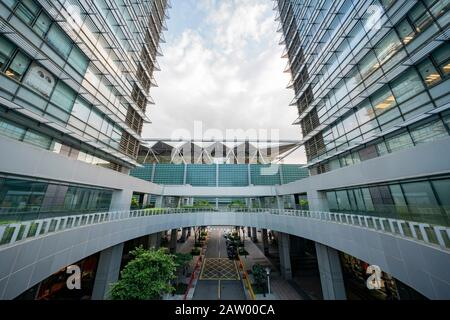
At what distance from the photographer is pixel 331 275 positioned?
1308 centimetres

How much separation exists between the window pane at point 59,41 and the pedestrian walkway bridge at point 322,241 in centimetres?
1040

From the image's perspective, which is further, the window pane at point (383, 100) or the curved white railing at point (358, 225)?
the window pane at point (383, 100)

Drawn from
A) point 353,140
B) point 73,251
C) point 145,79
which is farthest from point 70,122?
point 353,140

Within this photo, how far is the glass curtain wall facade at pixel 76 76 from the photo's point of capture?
9.05 meters

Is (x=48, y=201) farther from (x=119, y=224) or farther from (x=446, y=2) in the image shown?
(x=446, y=2)

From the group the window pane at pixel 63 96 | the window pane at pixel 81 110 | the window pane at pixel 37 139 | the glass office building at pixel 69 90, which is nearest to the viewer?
the glass office building at pixel 69 90

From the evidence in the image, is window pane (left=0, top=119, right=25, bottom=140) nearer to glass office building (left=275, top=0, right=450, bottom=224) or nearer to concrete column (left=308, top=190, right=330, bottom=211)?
glass office building (left=275, top=0, right=450, bottom=224)

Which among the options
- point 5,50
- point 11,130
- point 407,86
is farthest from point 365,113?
point 11,130

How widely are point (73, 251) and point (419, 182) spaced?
18032 mm

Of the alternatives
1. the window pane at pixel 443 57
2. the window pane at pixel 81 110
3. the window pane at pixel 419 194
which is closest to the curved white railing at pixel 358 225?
the window pane at pixel 419 194

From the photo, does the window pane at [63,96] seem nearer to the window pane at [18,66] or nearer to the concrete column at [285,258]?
the window pane at [18,66]

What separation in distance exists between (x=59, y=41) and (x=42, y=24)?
1.13 metres

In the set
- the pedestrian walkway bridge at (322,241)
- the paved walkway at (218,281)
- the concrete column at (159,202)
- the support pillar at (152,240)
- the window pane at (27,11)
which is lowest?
the paved walkway at (218,281)

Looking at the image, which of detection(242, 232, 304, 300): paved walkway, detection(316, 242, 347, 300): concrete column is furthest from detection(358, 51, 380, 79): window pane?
detection(242, 232, 304, 300): paved walkway
